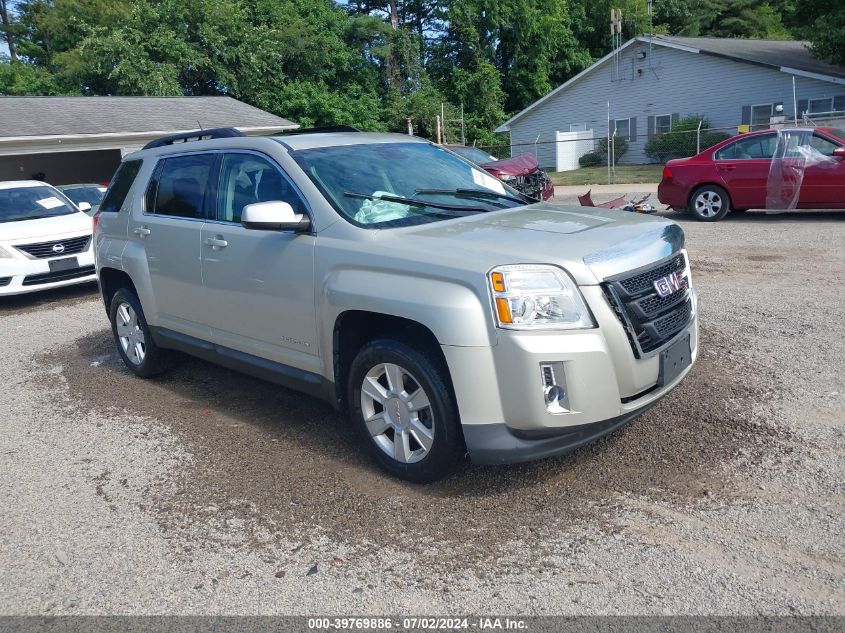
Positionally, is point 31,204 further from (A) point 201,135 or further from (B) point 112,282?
(A) point 201,135

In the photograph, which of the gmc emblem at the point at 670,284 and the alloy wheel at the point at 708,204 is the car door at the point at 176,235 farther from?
the alloy wheel at the point at 708,204

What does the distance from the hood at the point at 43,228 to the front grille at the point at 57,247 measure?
9cm

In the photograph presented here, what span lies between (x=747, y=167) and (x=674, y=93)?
23.3 m

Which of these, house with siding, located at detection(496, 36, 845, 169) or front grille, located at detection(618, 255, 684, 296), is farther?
house with siding, located at detection(496, 36, 845, 169)

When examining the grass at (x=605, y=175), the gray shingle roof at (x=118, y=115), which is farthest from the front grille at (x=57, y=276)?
the grass at (x=605, y=175)

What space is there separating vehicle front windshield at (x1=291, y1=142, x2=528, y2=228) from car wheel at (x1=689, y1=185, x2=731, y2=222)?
922 centimetres

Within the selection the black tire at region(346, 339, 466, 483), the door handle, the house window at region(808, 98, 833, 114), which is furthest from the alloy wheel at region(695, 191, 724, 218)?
the house window at region(808, 98, 833, 114)

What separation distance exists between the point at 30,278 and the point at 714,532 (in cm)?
944

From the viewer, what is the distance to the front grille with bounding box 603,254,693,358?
3.71 metres

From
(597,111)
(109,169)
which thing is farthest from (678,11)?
(109,169)

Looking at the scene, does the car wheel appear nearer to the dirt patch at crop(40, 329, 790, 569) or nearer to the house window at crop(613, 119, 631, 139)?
the dirt patch at crop(40, 329, 790, 569)

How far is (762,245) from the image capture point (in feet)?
35.3

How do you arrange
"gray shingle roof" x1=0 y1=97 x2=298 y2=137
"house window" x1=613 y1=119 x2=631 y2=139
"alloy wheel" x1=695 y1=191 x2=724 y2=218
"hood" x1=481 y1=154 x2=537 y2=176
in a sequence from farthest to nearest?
"house window" x1=613 y1=119 x2=631 y2=139, "gray shingle roof" x1=0 y1=97 x2=298 y2=137, "hood" x1=481 y1=154 x2=537 y2=176, "alloy wheel" x1=695 y1=191 x2=724 y2=218

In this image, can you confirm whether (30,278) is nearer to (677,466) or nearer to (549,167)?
(677,466)
